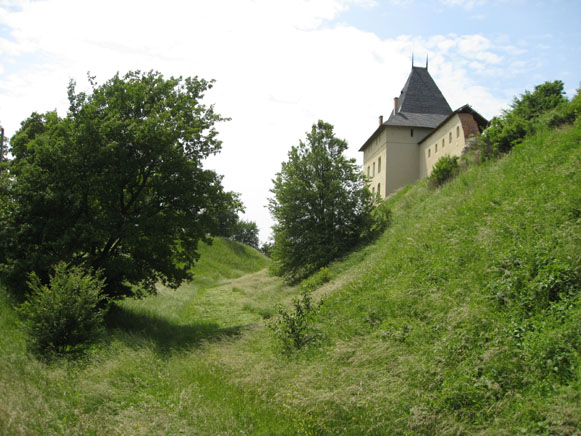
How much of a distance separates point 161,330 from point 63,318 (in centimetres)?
648

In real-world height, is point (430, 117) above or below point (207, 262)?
above

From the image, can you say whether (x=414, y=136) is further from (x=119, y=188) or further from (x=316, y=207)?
(x=119, y=188)

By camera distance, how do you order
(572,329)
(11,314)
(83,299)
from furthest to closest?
(11,314) → (83,299) → (572,329)

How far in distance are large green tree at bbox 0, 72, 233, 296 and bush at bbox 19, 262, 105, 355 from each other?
3.95 m

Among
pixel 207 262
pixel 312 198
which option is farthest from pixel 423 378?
pixel 207 262

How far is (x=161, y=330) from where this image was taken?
52.6ft

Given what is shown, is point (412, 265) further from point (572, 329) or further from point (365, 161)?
point (365, 161)

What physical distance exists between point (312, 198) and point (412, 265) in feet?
49.0

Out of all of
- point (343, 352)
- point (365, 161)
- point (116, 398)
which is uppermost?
point (365, 161)

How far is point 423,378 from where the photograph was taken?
673 centimetres

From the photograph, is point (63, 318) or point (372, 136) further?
point (372, 136)

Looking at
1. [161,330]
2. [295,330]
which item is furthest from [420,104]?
[295,330]

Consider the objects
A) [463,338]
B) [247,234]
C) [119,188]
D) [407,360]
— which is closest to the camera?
[463,338]

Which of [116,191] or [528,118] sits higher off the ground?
[528,118]
